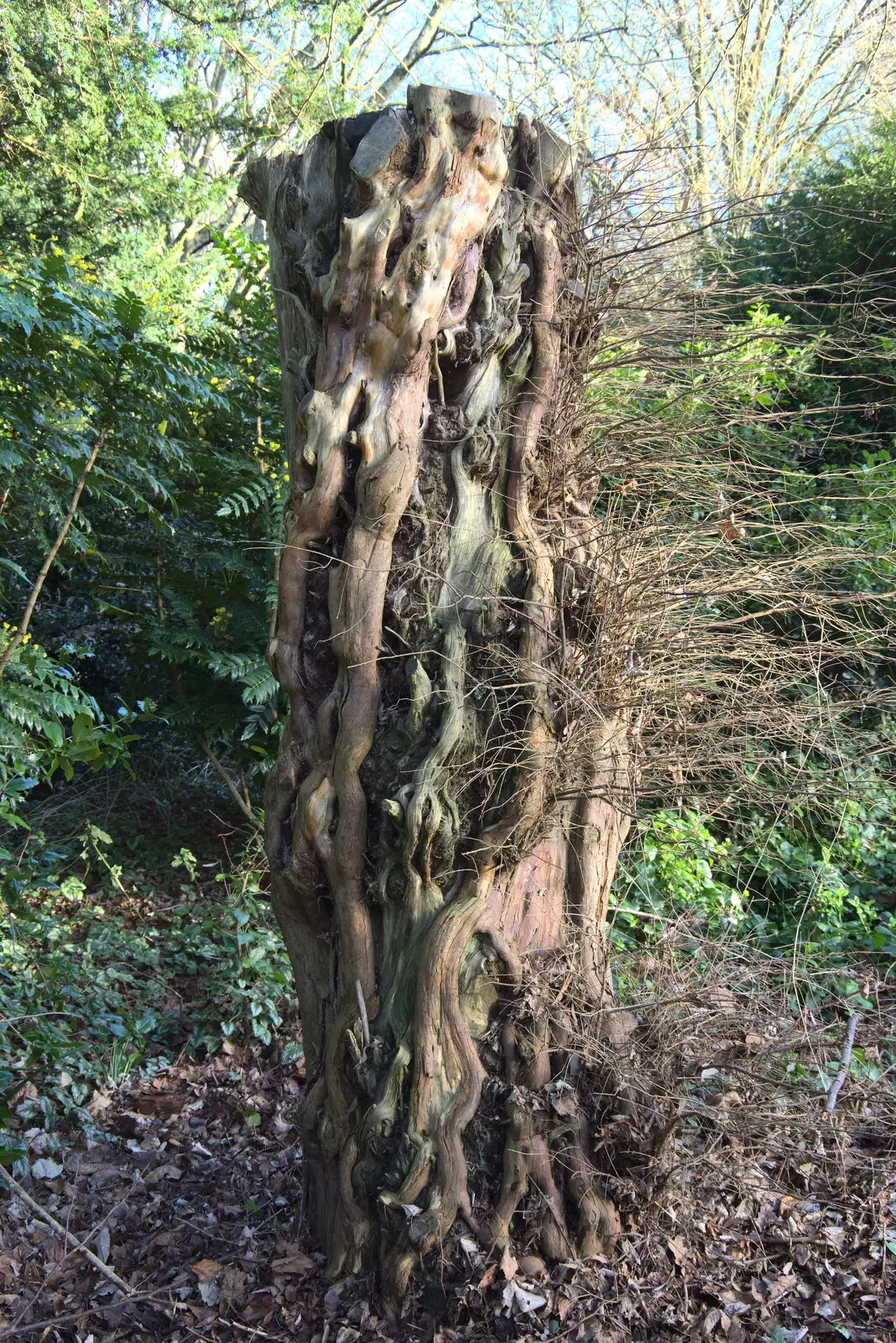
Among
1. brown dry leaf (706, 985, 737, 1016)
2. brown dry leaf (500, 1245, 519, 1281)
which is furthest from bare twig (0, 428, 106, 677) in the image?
brown dry leaf (706, 985, 737, 1016)

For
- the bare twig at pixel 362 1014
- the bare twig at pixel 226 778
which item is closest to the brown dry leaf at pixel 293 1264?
the bare twig at pixel 362 1014

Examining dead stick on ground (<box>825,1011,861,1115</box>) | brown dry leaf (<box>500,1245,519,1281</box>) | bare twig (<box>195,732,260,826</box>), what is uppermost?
bare twig (<box>195,732,260,826</box>)

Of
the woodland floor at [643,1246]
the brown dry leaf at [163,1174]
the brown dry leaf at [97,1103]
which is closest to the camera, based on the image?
the woodland floor at [643,1246]

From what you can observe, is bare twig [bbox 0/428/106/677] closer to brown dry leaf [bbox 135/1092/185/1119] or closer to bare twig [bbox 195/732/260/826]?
bare twig [bbox 195/732/260/826]

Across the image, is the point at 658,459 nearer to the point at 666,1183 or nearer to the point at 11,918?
the point at 666,1183

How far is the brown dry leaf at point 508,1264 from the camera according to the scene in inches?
104

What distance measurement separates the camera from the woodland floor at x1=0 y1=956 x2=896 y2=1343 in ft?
8.64

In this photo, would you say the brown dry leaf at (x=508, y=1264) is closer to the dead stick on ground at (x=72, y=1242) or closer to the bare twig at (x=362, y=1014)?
the bare twig at (x=362, y=1014)

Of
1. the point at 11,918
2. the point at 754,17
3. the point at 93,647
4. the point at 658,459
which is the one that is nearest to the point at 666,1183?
the point at 658,459

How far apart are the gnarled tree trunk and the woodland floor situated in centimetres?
14

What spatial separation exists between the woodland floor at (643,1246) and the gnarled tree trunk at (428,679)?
144 millimetres

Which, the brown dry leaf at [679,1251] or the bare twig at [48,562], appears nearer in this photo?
the brown dry leaf at [679,1251]

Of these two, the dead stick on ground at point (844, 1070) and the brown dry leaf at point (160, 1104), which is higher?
the dead stick on ground at point (844, 1070)

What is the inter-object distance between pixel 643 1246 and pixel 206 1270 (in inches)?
53.3
